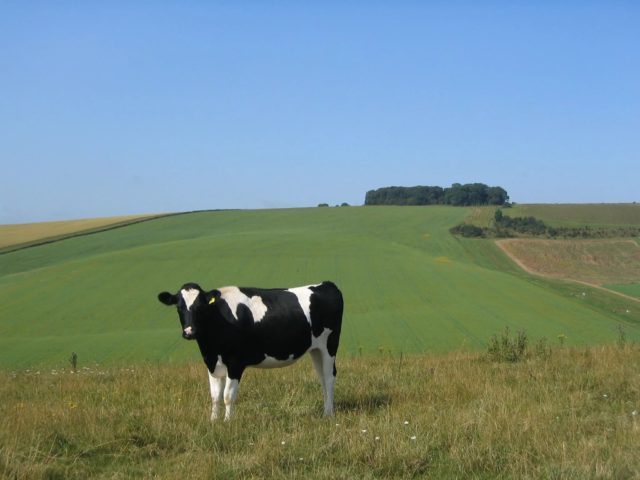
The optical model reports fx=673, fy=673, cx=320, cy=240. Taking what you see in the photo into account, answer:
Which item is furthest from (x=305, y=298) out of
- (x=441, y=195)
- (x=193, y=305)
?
(x=441, y=195)

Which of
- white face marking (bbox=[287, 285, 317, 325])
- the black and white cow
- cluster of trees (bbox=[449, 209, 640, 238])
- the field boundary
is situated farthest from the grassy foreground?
cluster of trees (bbox=[449, 209, 640, 238])

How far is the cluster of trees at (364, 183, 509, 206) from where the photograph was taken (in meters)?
125

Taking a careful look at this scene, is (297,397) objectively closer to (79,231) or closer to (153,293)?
(153,293)

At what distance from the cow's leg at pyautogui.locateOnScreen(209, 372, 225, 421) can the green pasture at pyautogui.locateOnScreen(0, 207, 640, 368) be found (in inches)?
522

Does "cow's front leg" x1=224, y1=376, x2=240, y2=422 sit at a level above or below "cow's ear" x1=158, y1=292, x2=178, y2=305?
below

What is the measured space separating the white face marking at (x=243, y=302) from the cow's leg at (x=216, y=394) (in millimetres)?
983

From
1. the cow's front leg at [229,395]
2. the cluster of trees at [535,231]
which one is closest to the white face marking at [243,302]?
the cow's front leg at [229,395]

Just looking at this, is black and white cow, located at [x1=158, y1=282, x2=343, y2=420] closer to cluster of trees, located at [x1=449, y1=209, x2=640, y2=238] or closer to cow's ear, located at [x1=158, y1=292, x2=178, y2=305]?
cow's ear, located at [x1=158, y1=292, x2=178, y2=305]

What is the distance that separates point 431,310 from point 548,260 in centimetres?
3424

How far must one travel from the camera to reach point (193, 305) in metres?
9.63

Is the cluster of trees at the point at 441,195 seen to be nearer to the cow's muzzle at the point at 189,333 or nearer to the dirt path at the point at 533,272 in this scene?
the dirt path at the point at 533,272

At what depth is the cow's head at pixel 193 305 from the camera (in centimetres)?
949

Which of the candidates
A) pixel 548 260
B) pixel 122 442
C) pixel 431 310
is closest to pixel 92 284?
pixel 431 310

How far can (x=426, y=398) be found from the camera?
33.4ft
